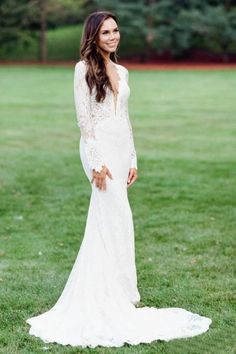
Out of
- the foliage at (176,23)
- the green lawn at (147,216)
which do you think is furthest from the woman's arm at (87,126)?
the foliage at (176,23)

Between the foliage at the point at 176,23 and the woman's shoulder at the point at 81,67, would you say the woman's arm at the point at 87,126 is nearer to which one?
the woman's shoulder at the point at 81,67

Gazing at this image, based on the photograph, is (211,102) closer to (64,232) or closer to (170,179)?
(170,179)

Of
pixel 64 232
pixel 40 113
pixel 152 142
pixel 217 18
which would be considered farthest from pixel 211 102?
pixel 217 18

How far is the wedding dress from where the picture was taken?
5.61 m

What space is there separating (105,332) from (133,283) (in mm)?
600

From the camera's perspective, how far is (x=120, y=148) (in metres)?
5.79

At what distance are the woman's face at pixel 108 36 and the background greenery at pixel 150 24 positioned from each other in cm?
4633

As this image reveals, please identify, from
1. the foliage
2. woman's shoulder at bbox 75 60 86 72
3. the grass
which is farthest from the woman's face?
the grass

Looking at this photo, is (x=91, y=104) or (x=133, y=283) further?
(x=133, y=283)

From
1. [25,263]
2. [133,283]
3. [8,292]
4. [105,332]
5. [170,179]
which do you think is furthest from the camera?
[170,179]

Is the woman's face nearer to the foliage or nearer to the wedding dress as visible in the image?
the wedding dress

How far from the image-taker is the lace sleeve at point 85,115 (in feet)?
18.2

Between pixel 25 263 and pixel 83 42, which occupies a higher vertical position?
pixel 83 42

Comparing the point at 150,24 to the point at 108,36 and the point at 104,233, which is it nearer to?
the point at 108,36
